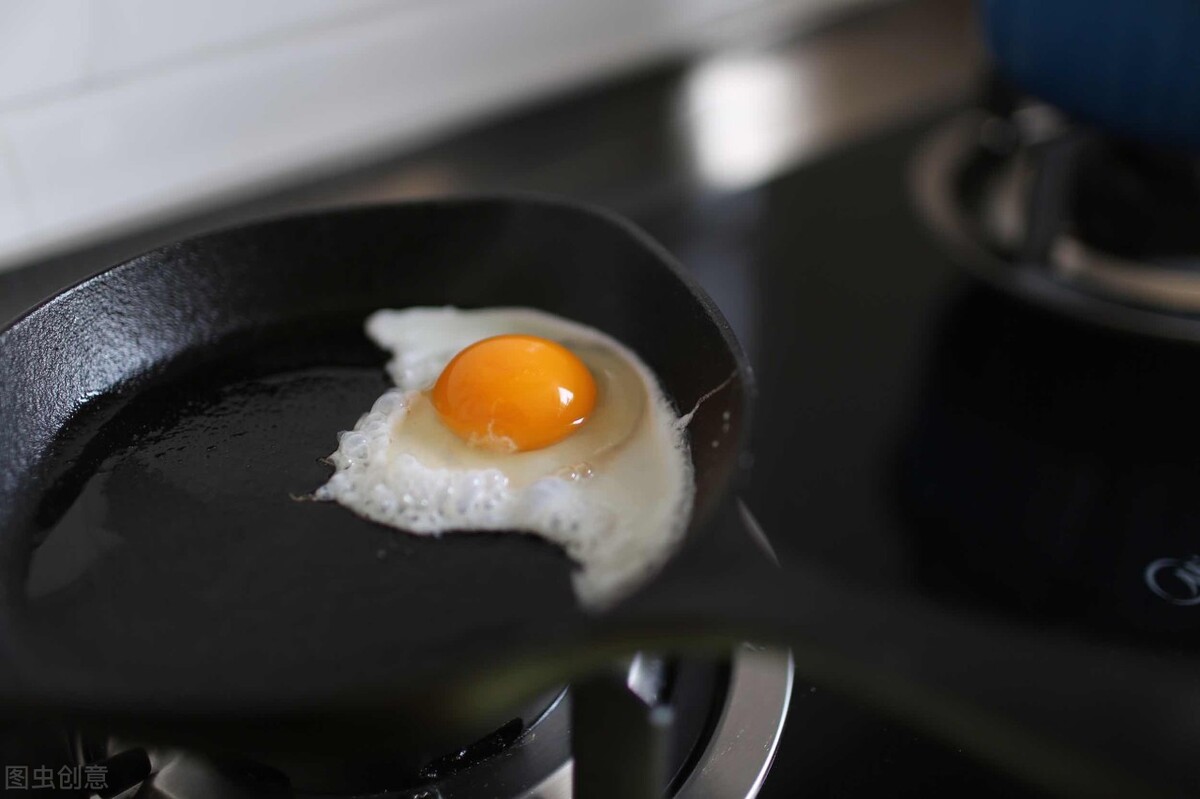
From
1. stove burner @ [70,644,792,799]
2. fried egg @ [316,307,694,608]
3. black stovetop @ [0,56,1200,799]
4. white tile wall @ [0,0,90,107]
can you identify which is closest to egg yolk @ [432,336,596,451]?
fried egg @ [316,307,694,608]

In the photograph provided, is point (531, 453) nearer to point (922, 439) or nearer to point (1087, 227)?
point (922, 439)

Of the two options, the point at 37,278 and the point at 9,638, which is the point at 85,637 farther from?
the point at 37,278

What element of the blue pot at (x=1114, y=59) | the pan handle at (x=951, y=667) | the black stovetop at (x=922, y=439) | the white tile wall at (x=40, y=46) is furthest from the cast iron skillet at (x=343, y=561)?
the blue pot at (x=1114, y=59)

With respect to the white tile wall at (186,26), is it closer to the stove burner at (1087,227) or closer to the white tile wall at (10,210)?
the white tile wall at (10,210)

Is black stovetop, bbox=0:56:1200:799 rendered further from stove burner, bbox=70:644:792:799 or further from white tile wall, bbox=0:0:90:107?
white tile wall, bbox=0:0:90:107

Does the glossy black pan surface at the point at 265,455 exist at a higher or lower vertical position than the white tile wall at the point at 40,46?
lower

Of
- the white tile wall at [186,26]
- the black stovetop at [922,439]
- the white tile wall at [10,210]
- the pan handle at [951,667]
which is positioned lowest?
the black stovetop at [922,439]
